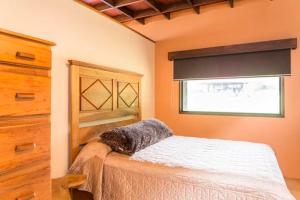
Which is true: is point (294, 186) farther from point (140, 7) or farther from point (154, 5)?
point (140, 7)

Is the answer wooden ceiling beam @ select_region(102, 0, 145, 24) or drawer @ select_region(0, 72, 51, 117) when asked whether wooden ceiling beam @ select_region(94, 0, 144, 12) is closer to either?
wooden ceiling beam @ select_region(102, 0, 145, 24)

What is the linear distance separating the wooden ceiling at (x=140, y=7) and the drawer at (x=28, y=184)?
6.27ft

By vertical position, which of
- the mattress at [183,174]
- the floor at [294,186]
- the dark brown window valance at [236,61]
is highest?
the dark brown window valance at [236,61]

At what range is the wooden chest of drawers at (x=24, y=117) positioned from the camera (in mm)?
1007

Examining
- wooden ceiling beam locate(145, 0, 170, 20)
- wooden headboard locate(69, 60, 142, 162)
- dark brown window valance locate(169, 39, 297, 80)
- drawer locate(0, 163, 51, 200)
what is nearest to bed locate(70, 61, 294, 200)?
wooden headboard locate(69, 60, 142, 162)

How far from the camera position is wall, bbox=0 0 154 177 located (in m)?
1.75

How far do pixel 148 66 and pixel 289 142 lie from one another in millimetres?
2464

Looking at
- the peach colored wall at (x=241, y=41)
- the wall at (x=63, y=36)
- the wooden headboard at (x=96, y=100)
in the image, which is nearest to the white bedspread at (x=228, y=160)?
the wooden headboard at (x=96, y=100)

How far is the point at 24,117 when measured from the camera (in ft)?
3.61

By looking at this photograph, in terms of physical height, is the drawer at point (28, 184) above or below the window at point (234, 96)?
below

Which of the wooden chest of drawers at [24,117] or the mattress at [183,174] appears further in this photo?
the mattress at [183,174]

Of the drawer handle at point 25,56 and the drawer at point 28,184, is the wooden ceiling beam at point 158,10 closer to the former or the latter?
the drawer handle at point 25,56

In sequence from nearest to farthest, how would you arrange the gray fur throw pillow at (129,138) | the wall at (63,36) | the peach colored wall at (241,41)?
1. the wall at (63,36)
2. the gray fur throw pillow at (129,138)
3. the peach colored wall at (241,41)

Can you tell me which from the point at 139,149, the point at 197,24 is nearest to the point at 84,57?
the point at 139,149
